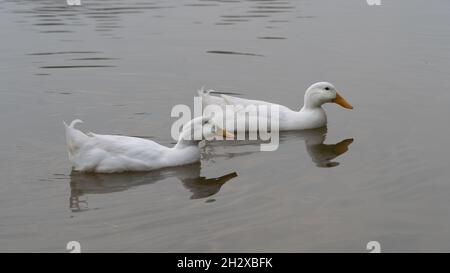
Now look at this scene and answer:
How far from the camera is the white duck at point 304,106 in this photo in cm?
1026

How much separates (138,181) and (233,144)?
6.39 feet

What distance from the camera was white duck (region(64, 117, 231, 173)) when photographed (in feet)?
27.2

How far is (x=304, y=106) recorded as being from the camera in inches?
419

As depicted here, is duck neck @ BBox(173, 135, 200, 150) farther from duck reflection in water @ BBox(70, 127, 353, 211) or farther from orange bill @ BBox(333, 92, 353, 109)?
orange bill @ BBox(333, 92, 353, 109)

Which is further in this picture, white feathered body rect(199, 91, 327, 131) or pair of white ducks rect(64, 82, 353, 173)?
white feathered body rect(199, 91, 327, 131)

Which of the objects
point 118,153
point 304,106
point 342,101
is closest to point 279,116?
point 304,106

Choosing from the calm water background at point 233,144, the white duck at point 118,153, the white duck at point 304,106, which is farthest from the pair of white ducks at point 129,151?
the white duck at point 304,106

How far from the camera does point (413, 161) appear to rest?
870cm

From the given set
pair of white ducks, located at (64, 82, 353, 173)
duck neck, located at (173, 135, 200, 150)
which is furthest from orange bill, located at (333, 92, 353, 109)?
duck neck, located at (173, 135, 200, 150)

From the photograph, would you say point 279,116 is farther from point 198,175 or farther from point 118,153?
point 118,153

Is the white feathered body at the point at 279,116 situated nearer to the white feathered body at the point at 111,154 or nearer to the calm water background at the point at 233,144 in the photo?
the calm water background at the point at 233,144

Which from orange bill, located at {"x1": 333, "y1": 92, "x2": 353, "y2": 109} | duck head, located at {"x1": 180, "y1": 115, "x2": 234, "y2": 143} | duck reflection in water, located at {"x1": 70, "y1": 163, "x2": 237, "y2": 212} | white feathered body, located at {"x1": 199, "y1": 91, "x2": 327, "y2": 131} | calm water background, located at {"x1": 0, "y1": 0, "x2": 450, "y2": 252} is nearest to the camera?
calm water background, located at {"x1": 0, "y1": 0, "x2": 450, "y2": 252}

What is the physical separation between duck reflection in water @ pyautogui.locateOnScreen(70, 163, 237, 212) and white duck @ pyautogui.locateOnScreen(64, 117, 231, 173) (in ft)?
0.27
